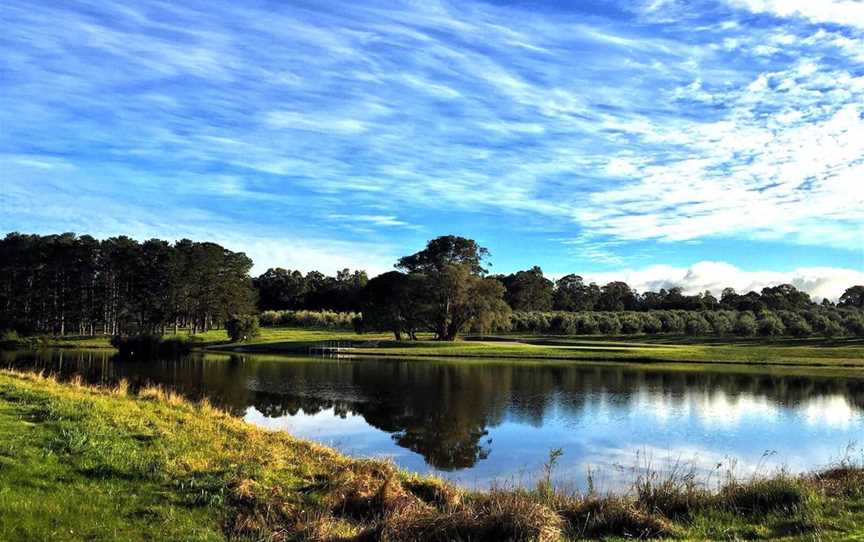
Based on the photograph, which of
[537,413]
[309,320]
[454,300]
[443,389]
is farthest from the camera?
[309,320]

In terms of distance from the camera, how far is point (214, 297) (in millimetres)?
98250

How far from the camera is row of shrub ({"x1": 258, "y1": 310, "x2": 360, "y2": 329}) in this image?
116562 millimetres

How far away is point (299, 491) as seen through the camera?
11305mm

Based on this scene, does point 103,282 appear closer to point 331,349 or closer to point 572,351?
point 331,349

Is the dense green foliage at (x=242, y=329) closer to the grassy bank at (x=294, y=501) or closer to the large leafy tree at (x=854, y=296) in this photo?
the grassy bank at (x=294, y=501)

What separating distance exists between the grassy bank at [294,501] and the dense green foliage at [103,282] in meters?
83.3

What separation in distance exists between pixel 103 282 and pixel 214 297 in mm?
16077

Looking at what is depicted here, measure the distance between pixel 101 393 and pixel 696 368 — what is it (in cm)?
4894

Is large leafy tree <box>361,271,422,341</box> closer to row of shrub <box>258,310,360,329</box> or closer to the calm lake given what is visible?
the calm lake

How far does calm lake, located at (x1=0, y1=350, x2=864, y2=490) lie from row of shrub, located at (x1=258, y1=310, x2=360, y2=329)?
62.9 meters

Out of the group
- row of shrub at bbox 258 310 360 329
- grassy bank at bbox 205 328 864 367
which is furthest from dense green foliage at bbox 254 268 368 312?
grassy bank at bbox 205 328 864 367

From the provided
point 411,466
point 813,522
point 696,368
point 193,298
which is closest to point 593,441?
point 411,466

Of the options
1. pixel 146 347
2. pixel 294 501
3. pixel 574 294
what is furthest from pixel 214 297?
pixel 574 294

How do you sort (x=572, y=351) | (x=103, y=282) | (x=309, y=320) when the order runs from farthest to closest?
1. (x=309, y=320)
2. (x=103, y=282)
3. (x=572, y=351)
